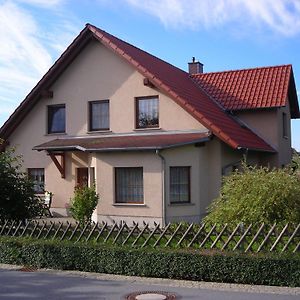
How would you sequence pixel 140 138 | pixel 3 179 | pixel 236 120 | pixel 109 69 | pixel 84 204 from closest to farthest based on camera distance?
pixel 3 179 → pixel 84 204 → pixel 140 138 → pixel 109 69 → pixel 236 120

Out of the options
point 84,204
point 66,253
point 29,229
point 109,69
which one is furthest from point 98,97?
point 66,253

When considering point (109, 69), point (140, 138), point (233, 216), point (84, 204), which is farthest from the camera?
point (109, 69)

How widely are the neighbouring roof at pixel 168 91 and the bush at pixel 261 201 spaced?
6172 mm

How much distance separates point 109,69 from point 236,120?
6.21m

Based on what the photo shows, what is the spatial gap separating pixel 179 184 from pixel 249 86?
7.54m

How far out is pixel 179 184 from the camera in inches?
718

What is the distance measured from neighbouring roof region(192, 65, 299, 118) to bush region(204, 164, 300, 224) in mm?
10685

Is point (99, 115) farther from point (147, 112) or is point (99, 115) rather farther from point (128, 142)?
point (128, 142)

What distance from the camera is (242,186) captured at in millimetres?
11383

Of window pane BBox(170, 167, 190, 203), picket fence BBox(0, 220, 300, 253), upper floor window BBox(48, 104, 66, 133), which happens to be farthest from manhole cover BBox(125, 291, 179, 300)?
upper floor window BBox(48, 104, 66, 133)

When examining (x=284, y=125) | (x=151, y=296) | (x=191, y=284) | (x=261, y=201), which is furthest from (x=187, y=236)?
(x=284, y=125)

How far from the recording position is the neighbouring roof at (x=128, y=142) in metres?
17.2

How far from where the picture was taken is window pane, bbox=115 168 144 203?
18.0m

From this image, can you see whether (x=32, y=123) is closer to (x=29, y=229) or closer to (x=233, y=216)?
(x=29, y=229)
